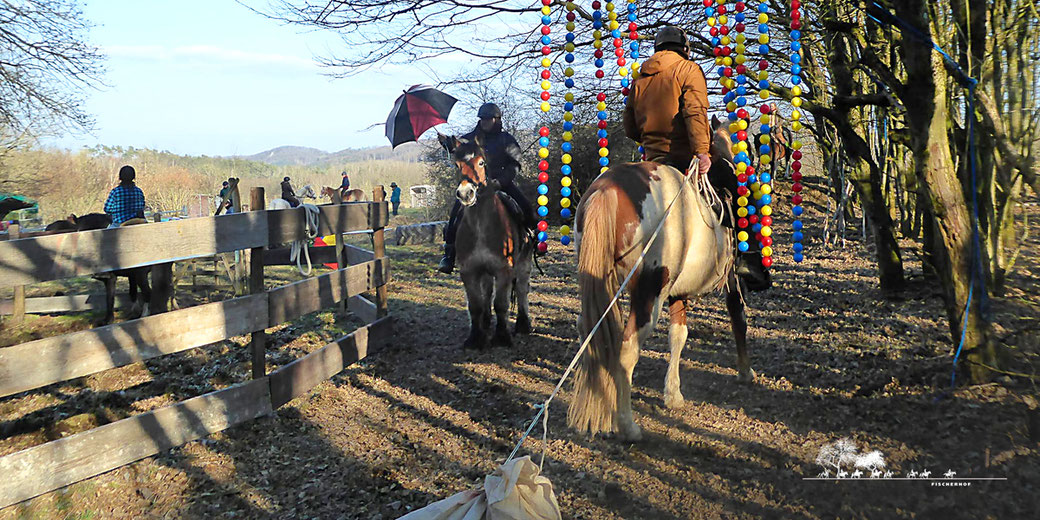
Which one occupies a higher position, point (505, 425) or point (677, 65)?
point (677, 65)

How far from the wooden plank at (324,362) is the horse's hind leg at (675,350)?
311 cm

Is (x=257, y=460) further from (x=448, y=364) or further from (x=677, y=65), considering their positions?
(x=677, y=65)

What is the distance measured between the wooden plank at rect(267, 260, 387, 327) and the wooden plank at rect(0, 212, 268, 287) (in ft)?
1.64

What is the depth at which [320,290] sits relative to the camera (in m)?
6.32

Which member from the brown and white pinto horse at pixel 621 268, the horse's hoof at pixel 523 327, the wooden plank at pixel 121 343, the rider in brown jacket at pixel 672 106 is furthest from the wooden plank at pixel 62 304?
the rider in brown jacket at pixel 672 106

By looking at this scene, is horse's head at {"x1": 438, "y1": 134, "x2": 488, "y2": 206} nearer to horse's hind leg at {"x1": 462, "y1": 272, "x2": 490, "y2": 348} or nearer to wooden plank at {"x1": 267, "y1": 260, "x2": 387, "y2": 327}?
horse's hind leg at {"x1": 462, "y1": 272, "x2": 490, "y2": 348}

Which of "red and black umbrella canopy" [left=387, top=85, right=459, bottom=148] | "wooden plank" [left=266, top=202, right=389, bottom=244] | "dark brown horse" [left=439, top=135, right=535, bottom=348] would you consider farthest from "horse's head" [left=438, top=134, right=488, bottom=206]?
"red and black umbrella canopy" [left=387, top=85, right=459, bottom=148]

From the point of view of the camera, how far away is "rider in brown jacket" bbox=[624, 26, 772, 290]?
16.3 ft

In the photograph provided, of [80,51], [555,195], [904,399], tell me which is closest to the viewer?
[904,399]

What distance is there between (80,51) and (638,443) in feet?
41.9

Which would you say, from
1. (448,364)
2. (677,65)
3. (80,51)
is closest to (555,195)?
(80,51)

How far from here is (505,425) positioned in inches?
208

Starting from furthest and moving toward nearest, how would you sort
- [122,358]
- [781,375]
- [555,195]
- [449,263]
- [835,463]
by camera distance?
1. [555,195]
2. [449,263]
3. [781,375]
4. [122,358]
5. [835,463]

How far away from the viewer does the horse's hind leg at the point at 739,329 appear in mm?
5897
